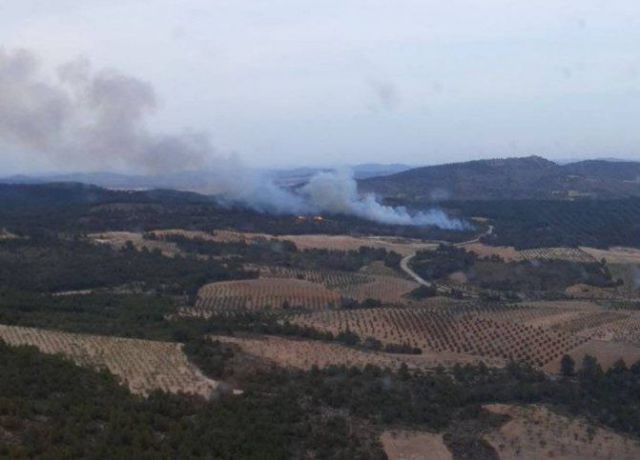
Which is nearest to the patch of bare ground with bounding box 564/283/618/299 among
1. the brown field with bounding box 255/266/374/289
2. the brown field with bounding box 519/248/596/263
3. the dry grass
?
the dry grass

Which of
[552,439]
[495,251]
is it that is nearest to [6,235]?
[495,251]

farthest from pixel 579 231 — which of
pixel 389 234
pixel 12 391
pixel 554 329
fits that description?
pixel 12 391

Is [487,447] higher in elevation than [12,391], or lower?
lower

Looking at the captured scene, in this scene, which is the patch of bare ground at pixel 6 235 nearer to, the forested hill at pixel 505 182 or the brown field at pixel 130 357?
the brown field at pixel 130 357

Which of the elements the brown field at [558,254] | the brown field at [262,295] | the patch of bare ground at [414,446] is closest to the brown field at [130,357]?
the patch of bare ground at [414,446]

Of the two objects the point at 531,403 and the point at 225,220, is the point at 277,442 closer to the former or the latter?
the point at 531,403

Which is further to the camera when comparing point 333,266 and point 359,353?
point 333,266

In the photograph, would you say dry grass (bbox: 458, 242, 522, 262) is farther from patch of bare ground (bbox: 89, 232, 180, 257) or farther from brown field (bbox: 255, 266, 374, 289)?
patch of bare ground (bbox: 89, 232, 180, 257)
